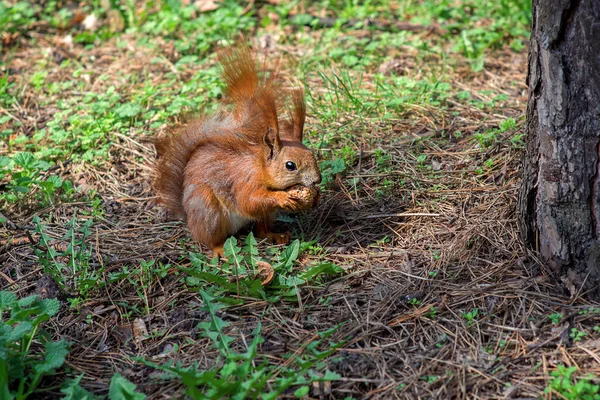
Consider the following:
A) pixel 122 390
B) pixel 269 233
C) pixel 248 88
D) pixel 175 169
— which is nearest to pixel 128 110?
pixel 175 169

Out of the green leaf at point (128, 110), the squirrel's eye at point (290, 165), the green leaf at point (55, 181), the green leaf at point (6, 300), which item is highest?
the green leaf at point (128, 110)

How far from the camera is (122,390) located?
2.14 metres

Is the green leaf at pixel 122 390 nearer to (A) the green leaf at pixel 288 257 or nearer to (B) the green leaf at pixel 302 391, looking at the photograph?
(B) the green leaf at pixel 302 391

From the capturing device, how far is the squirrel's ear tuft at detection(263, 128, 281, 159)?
2946 millimetres

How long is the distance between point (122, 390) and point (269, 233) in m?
1.28

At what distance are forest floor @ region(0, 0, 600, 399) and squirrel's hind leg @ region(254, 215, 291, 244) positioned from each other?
10cm

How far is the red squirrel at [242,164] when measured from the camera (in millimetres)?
2965

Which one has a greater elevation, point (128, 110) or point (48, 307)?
point (128, 110)

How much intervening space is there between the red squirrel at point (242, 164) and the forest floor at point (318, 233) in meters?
0.15

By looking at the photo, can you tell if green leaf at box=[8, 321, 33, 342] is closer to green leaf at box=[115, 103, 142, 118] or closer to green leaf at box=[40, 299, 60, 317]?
green leaf at box=[40, 299, 60, 317]

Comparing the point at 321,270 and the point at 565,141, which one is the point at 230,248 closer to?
the point at 321,270

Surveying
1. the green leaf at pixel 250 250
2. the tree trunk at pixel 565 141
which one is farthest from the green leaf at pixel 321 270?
the tree trunk at pixel 565 141

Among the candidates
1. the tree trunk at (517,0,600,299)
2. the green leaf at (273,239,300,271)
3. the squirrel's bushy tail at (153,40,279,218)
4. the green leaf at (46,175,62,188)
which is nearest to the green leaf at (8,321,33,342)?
the green leaf at (273,239,300,271)

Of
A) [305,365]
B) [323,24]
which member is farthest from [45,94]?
[305,365]
